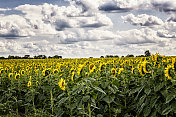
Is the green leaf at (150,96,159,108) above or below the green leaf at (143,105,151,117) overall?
above

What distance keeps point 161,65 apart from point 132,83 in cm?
100

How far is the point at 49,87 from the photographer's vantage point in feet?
18.6

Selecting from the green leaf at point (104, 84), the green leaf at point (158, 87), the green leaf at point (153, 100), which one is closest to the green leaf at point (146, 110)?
the green leaf at point (153, 100)

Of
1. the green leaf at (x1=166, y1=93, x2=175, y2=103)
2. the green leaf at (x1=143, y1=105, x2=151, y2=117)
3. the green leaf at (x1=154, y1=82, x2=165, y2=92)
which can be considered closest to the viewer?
the green leaf at (x1=166, y1=93, x2=175, y2=103)

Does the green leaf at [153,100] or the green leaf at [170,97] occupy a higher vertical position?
the green leaf at [170,97]

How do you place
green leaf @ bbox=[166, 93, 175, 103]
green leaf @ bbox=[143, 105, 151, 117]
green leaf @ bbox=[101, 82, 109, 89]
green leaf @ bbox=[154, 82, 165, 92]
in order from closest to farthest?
1. green leaf @ bbox=[166, 93, 175, 103]
2. green leaf @ bbox=[154, 82, 165, 92]
3. green leaf @ bbox=[143, 105, 151, 117]
4. green leaf @ bbox=[101, 82, 109, 89]

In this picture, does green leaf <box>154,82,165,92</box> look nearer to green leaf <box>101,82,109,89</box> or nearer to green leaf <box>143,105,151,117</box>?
green leaf <box>143,105,151,117</box>

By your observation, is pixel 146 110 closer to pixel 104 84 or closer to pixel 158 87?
pixel 158 87

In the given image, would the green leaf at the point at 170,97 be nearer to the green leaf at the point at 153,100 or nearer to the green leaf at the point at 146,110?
the green leaf at the point at 153,100

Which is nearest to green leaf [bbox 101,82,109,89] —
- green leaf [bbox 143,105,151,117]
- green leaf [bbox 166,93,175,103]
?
green leaf [bbox 143,105,151,117]

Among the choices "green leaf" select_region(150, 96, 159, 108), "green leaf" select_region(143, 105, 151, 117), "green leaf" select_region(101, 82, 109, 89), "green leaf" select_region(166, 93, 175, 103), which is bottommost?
"green leaf" select_region(143, 105, 151, 117)

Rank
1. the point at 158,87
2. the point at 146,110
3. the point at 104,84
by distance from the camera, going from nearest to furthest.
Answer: the point at 158,87 < the point at 146,110 < the point at 104,84

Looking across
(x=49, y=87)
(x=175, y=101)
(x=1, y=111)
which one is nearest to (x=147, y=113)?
(x=175, y=101)

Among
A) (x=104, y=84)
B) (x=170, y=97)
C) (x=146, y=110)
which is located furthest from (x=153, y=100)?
(x=104, y=84)
